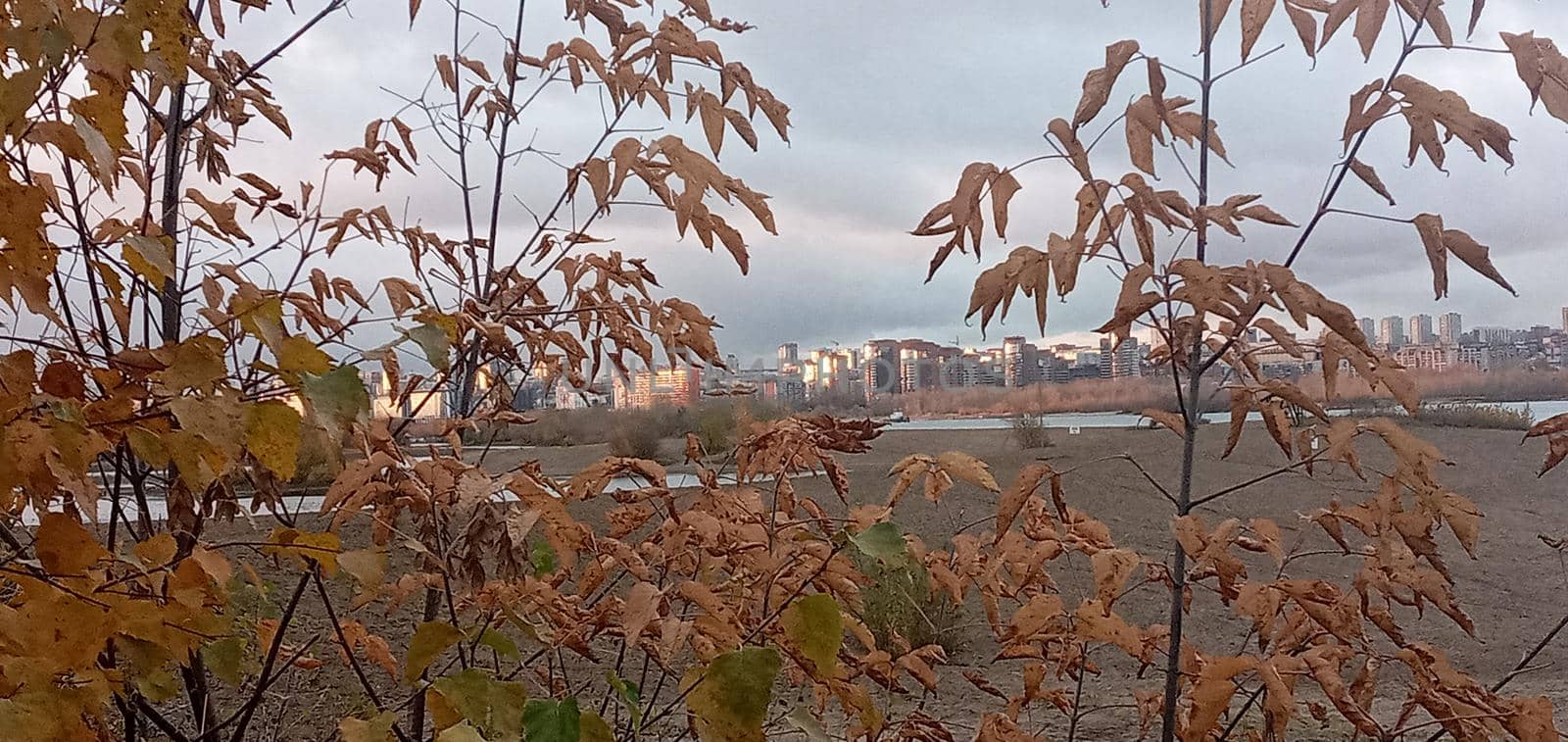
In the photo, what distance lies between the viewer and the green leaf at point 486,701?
31.1 inches

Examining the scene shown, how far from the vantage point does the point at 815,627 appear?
2.76ft

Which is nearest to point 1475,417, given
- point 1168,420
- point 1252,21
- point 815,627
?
point 1168,420

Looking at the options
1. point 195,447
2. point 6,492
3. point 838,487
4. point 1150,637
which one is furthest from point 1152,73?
point 6,492

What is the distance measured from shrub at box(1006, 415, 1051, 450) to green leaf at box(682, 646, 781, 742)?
9579 millimetres

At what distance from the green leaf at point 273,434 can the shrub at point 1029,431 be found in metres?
9.79

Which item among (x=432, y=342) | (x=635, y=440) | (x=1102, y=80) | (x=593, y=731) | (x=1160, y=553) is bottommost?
(x=1160, y=553)

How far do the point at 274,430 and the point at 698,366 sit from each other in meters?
1.12

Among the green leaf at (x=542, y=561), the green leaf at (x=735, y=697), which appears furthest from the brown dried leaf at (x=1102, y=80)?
the green leaf at (x=542, y=561)

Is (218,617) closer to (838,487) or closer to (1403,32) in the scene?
(838,487)

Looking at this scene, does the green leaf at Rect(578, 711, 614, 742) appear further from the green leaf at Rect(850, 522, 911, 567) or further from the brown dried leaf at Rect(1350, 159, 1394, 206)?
the brown dried leaf at Rect(1350, 159, 1394, 206)

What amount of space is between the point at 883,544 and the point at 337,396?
41 centimetres

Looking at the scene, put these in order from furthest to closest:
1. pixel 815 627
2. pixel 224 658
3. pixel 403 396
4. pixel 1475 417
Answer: pixel 1475 417 < pixel 403 396 < pixel 224 658 < pixel 815 627

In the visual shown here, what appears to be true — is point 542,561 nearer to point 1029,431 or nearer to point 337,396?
point 337,396

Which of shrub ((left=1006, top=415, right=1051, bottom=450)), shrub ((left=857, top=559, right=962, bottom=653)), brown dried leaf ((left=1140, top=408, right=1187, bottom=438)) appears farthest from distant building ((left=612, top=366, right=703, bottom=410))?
shrub ((left=1006, top=415, right=1051, bottom=450))
